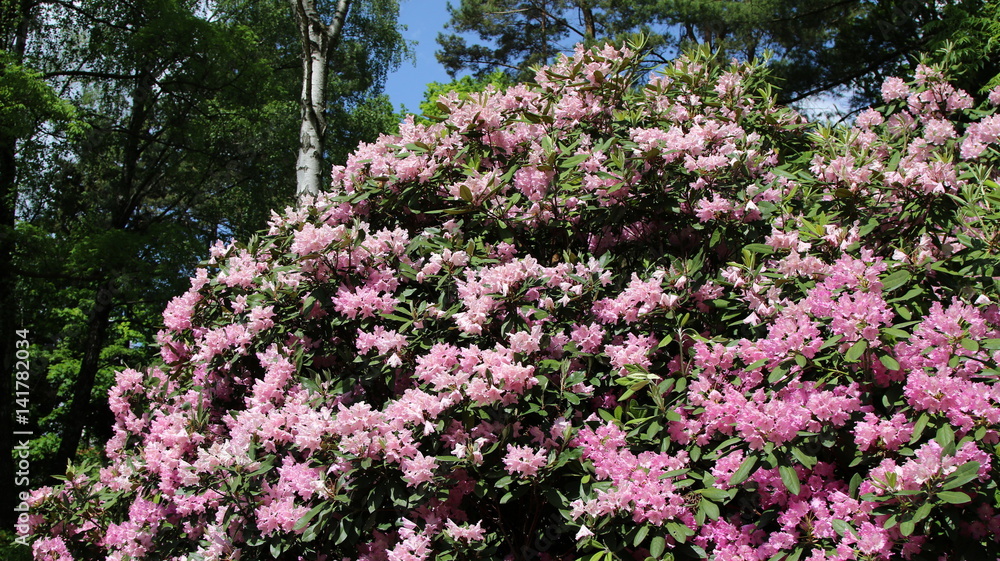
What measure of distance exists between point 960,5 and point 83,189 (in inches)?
579

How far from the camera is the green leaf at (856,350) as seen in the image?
1821 millimetres

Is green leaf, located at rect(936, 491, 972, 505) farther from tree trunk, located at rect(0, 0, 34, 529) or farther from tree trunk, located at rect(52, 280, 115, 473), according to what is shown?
tree trunk, located at rect(52, 280, 115, 473)

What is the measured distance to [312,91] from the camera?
4609 millimetres

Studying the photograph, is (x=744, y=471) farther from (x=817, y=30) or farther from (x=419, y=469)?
(x=817, y=30)

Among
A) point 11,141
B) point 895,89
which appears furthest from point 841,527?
point 11,141

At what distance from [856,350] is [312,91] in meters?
3.81

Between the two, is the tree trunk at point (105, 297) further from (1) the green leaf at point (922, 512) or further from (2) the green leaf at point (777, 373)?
(1) the green leaf at point (922, 512)

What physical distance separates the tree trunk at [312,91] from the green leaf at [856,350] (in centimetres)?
334

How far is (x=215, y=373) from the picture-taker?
3096mm

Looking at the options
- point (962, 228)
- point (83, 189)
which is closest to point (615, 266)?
point (962, 228)

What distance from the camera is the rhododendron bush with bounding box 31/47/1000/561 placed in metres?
1.90

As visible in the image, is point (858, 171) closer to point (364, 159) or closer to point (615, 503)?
point (615, 503)

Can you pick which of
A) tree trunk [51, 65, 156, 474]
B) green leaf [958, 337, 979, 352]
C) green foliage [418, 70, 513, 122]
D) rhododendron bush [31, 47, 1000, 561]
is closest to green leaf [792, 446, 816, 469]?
rhododendron bush [31, 47, 1000, 561]

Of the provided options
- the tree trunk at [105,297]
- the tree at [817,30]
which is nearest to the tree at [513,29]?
the tree at [817,30]
